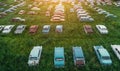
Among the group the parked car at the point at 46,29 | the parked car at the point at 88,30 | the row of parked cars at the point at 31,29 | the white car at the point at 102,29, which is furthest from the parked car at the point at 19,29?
the white car at the point at 102,29

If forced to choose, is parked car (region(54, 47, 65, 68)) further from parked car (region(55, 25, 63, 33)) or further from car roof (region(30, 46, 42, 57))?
parked car (region(55, 25, 63, 33))

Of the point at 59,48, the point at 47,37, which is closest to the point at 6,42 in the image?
the point at 47,37

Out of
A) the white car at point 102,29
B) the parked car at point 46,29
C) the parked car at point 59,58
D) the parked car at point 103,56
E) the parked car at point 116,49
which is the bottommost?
the white car at point 102,29

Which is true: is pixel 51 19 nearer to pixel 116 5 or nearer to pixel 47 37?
pixel 47 37

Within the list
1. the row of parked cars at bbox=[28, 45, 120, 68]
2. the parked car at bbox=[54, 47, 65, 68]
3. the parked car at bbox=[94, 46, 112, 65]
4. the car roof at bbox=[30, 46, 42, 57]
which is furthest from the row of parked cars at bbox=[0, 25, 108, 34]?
the parked car at bbox=[54, 47, 65, 68]

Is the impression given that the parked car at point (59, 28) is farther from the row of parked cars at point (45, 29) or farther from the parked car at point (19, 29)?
the parked car at point (19, 29)

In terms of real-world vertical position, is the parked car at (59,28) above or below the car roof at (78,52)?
below

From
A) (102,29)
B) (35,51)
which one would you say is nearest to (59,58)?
(35,51)
